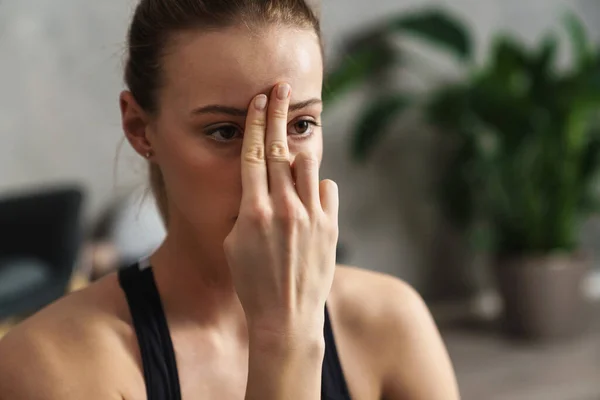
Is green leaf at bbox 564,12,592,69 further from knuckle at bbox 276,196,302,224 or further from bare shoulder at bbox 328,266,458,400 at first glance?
knuckle at bbox 276,196,302,224

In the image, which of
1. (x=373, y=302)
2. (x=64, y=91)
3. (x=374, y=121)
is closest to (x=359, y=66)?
(x=374, y=121)

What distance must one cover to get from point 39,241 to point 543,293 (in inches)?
75.2

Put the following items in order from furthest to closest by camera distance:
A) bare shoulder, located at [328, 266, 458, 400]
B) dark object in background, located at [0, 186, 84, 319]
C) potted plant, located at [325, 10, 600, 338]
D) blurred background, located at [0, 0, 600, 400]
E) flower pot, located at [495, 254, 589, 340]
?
flower pot, located at [495, 254, 589, 340], potted plant, located at [325, 10, 600, 338], blurred background, located at [0, 0, 600, 400], dark object in background, located at [0, 186, 84, 319], bare shoulder, located at [328, 266, 458, 400]

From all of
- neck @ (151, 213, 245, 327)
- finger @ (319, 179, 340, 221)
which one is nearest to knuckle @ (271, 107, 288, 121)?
finger @ (319, 179, 340, 221)

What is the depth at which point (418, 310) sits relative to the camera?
42.0 inches

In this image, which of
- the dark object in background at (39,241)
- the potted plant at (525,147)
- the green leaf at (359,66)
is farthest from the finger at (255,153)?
the potted plant at (525,147)

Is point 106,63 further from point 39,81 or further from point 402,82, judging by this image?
point 402,82

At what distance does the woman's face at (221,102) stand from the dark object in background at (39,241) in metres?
1.30

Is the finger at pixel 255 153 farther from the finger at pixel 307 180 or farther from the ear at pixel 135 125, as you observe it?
the ear at pixel 135 125

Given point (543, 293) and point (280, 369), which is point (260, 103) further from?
point (543, 293)

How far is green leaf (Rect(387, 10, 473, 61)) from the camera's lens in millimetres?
2785

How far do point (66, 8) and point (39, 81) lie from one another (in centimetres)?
29

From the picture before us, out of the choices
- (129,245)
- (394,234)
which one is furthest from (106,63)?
(394,234)

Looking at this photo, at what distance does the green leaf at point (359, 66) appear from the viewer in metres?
2.65
